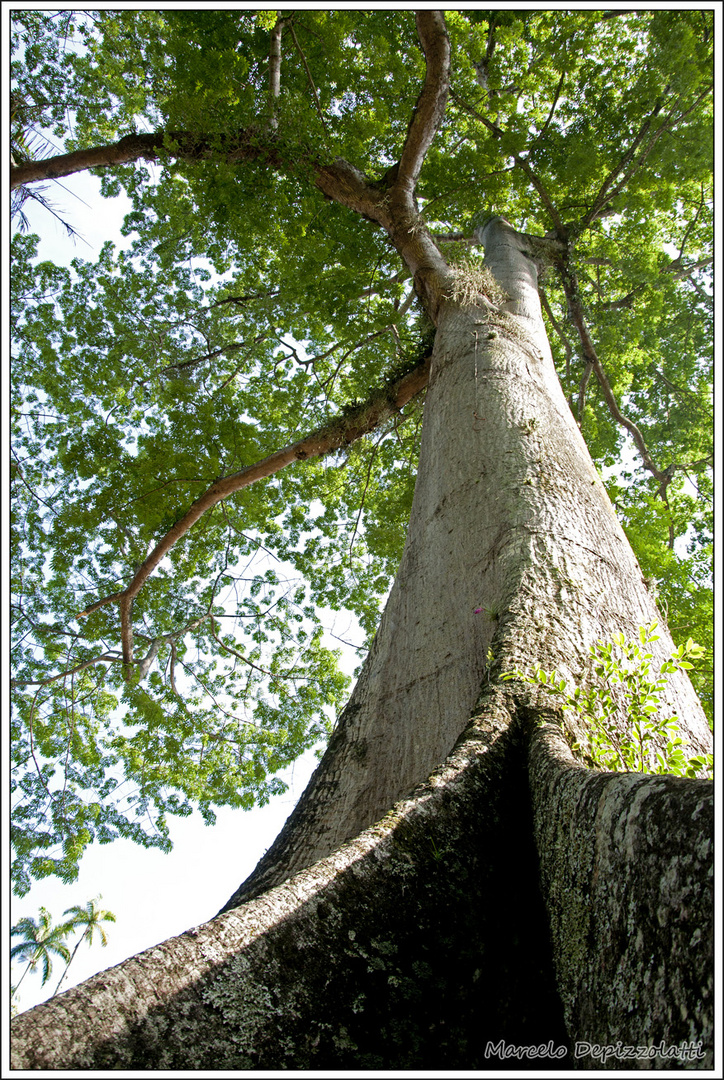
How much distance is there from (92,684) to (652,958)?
9407mm

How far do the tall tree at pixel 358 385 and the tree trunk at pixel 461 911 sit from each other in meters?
0.04

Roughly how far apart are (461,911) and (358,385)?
7.97 m

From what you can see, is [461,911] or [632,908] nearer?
[632,908]

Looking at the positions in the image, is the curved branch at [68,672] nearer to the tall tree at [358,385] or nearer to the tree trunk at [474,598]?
the tall tree at [358,385]

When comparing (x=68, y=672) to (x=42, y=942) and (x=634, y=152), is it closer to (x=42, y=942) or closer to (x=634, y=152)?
(x=634, y=152)

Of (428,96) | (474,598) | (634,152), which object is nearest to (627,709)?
(474,598)

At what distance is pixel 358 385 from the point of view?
29.3 ft

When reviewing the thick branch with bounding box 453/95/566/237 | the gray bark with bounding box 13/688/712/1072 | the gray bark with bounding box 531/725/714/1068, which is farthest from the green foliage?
the thick branch with bounding box 453/95/566/237

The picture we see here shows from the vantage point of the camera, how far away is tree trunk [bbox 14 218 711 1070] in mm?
1239

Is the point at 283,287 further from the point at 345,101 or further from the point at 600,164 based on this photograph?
the point at 600,164

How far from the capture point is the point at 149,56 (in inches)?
340

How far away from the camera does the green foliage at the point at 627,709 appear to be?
209 centimetres

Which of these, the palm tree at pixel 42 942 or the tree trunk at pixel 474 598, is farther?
the palm tree at pixel 42 942

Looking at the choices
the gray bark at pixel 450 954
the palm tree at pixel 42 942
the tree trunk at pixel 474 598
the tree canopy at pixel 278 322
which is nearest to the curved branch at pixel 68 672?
the tree canopy at pixel 278 322
